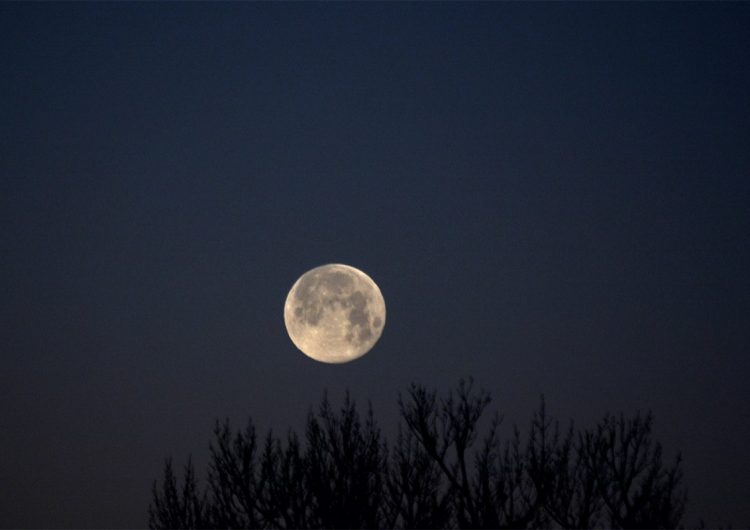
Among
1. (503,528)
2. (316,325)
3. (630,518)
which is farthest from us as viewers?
(316,325)

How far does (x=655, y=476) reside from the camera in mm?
29625

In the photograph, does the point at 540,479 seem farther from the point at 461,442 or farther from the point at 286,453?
the point at 286,453

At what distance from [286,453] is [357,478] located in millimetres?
2230

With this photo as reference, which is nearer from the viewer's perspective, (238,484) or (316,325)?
(238,484)

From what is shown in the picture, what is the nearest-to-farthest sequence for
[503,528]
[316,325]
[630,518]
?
[503,528] → [630,518] → [316,325]

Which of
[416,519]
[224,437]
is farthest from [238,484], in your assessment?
[416,519]

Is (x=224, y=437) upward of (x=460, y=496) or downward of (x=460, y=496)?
upward

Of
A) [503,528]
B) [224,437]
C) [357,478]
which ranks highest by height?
[224,437]

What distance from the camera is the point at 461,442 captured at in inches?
1160

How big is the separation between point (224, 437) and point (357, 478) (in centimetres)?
420

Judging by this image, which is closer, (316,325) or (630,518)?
(630,518)

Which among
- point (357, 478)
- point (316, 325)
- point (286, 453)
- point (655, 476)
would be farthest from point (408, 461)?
point (316, 325)

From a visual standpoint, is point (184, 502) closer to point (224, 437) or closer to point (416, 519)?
point (224, 437)

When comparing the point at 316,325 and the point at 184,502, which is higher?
the point at 316,325
